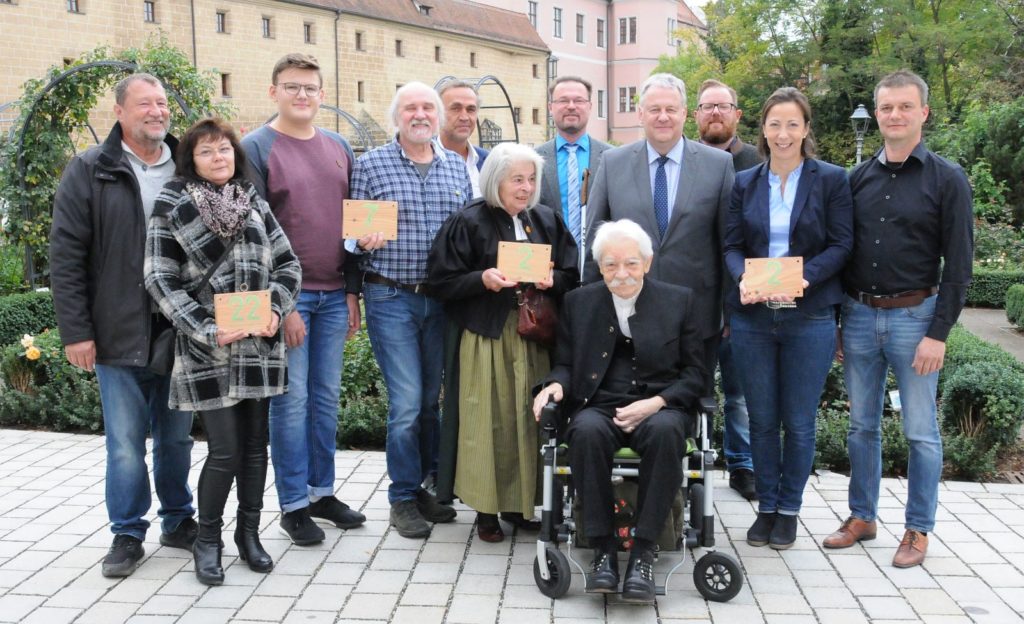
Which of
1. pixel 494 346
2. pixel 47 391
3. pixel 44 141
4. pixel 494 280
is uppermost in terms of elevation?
pixel 44 141

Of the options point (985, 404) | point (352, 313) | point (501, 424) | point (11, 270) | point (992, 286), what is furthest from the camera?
point (992, 286)

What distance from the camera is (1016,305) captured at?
42.3 ft

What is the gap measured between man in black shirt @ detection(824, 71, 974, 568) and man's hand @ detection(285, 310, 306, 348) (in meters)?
2.70

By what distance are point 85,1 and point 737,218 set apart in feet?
113

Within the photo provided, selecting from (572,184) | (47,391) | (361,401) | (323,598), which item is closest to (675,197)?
(572,184)

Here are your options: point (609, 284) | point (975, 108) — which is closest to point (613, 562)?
point (609, 284)

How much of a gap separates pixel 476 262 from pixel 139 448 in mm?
1871

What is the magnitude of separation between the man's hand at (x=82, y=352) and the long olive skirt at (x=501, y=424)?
177 cm

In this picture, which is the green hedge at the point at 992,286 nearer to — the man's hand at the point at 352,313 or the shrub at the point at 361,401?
the shrub at the point at 361,401

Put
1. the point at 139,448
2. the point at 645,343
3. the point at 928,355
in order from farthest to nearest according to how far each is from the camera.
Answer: the point at 139,448, the point at 645,343, the point at 928,355

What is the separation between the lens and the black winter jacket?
425 cm

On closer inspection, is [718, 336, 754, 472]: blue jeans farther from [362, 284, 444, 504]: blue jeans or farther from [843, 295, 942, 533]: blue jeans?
[362, 284, 444, 504]: blue jeans

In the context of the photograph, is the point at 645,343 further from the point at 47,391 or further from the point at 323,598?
the point at 47,391

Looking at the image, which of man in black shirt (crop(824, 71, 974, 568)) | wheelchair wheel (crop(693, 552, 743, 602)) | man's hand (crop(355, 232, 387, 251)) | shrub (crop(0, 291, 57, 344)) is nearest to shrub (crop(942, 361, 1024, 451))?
man in black shirt (crop(824, 71, 974, 568))
